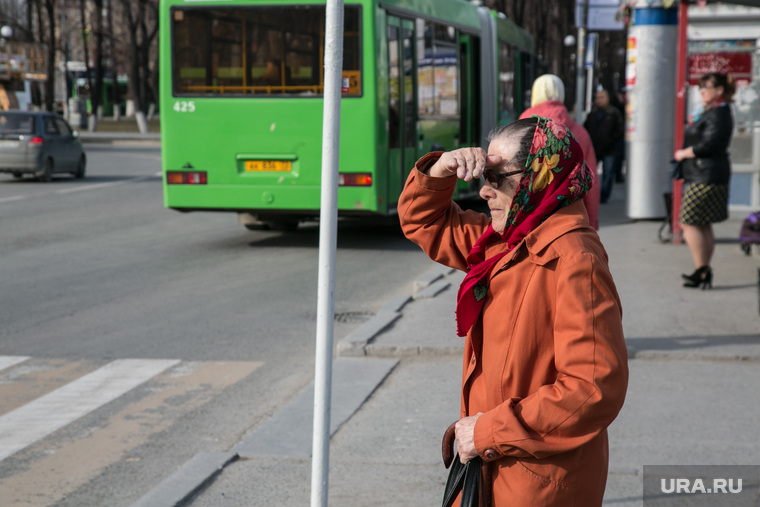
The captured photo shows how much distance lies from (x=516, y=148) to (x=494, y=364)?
51 centimetres

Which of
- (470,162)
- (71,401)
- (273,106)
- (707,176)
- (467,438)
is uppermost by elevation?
(273,106)

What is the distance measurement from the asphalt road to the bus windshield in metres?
1.99

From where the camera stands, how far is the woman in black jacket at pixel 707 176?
8.59m

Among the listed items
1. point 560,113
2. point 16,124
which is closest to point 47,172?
point 16,124

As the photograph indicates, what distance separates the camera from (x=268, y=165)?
11.7m

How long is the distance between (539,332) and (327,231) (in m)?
Answer: 0.93

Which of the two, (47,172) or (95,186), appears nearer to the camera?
(95,186)

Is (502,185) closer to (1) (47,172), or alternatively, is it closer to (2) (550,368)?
(2) (550,368)

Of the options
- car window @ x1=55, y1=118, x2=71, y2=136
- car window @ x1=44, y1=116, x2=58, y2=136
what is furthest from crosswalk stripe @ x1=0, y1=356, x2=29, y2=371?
car window @ x1=55, y1=118, x2=71, y2=136

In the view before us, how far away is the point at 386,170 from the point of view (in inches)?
460

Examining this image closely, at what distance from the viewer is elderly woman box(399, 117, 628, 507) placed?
2.14m

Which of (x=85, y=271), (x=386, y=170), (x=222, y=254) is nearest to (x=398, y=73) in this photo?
(x=386, y=170)

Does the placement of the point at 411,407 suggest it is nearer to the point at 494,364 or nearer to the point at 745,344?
the point at 745,344

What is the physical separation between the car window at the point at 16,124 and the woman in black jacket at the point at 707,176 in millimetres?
16656
